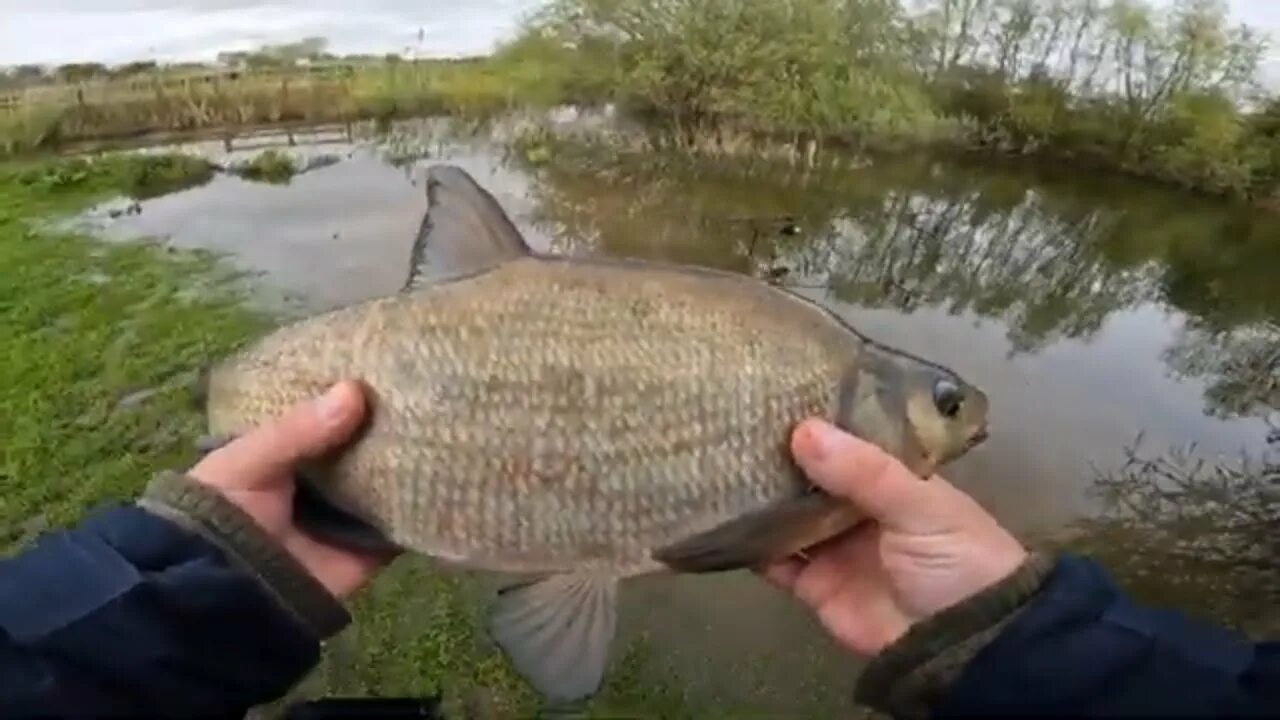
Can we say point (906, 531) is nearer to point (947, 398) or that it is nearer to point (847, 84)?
point (947, 398)

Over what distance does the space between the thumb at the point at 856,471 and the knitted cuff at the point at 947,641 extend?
0.77 feet

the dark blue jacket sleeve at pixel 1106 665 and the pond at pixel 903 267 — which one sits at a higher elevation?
the dark blue jacket sleeve at pixel 1106 665

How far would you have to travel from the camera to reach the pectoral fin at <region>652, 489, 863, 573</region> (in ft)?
6.60

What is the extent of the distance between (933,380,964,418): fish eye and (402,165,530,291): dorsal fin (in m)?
0.82

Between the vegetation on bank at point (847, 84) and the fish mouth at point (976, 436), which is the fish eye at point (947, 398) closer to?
the fish mouth at point (976, 436)

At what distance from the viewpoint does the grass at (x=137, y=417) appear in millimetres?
7570

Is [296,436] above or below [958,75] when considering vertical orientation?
below

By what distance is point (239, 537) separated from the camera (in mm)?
2035

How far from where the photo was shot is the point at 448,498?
2.06 m

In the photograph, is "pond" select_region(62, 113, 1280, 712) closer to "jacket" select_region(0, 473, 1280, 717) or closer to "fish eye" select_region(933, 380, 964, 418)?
"fish eye" select_region(933, 380, 964, 418)

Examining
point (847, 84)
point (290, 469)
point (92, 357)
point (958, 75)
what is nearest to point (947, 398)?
point (290, 469)

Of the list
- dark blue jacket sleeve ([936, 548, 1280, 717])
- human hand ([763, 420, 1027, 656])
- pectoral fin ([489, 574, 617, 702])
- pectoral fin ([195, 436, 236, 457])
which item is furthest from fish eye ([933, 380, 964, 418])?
pectoral fin ([195, 436, 236, 457])

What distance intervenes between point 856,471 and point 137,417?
11.1 metres

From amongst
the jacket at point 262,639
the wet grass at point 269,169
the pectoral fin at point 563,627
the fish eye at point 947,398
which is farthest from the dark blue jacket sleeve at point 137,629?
the wet grass at point 269,169
